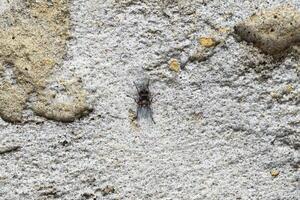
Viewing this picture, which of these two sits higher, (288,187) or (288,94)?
(288,94)

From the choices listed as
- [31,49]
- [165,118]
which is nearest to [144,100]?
[165,118]

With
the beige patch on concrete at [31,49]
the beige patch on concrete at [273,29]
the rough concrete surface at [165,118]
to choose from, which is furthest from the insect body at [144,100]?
the beige patch on concrete at [273,29]

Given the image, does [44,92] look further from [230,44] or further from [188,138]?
[230,44]

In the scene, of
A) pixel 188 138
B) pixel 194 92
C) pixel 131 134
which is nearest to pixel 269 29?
pixel 194 92

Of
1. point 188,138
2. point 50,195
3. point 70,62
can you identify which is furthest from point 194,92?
point 50,195

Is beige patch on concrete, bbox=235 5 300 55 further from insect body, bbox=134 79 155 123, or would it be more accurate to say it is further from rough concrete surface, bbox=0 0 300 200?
insect body, bbox=134 79 155 123

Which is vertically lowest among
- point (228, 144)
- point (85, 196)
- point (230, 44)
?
point (85, 196)
